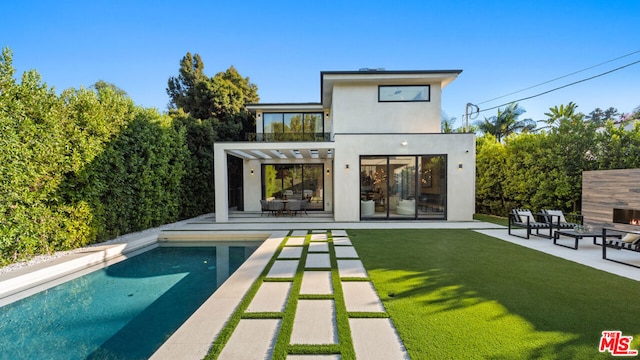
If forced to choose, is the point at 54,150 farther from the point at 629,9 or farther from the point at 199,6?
the point at 629,9

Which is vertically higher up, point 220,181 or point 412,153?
point 412,153

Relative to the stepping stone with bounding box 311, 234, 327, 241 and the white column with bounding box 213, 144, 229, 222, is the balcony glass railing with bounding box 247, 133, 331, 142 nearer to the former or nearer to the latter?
the white column with bounding box 213, 144, 229, 222

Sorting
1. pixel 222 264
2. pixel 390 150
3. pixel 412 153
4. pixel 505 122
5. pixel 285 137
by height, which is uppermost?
pixel 505 122

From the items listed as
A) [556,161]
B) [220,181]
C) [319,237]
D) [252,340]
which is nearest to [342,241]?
[319,237]

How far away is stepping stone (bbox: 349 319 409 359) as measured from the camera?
2.55 meters

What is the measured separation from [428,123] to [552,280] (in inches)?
338

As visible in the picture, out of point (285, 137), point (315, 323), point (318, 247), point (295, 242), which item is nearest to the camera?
point (315, 323)

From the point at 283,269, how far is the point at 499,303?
3.38 meters

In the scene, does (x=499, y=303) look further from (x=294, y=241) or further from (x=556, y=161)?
(x=556, y=161)

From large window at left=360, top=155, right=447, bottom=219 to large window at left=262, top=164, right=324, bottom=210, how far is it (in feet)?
13.8

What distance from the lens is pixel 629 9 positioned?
13.9 m

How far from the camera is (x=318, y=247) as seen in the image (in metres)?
6.91

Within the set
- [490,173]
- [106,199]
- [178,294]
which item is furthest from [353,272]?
[490,173]

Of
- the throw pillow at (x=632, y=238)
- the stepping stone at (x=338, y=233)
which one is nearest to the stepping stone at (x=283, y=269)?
the stepping stone at (x=338, y=233)
